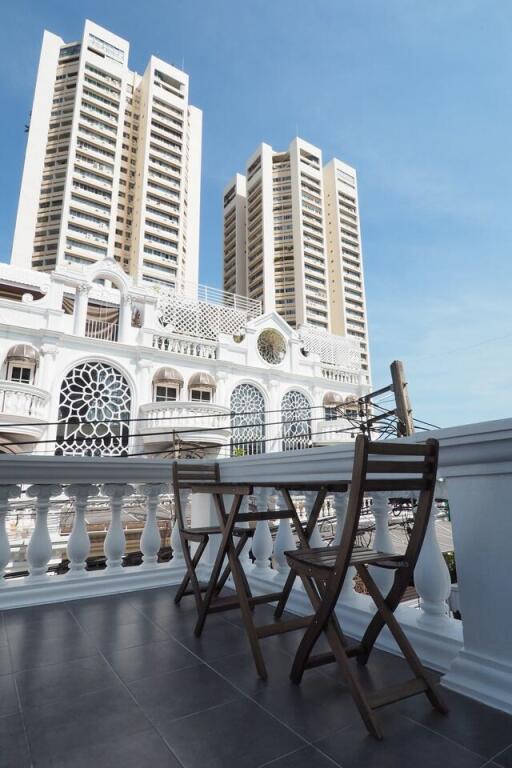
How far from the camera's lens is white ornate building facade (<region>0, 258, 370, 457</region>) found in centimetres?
1280

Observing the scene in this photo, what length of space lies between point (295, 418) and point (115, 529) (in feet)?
52.0

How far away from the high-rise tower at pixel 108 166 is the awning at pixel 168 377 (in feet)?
67.4

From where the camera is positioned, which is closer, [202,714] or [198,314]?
[202,714]

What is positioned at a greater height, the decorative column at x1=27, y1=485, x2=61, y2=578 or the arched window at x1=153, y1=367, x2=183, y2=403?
the arched window at x1=153, y1=367, x2=183, y2=403

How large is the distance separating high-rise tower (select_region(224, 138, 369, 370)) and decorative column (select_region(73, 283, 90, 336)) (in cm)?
3312

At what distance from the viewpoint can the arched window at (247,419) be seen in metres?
16.2

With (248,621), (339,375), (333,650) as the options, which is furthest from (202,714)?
(339,375)

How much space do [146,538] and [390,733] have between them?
220 cm

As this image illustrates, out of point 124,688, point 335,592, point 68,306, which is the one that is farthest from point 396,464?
point 68,306

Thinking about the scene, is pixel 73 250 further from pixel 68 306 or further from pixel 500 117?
pixel 500 117

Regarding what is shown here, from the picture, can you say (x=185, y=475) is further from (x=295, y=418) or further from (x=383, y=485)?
(x=295, y=418)

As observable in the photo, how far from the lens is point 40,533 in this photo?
2.44m

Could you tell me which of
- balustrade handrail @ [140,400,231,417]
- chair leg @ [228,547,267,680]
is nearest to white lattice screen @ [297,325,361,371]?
balustrade handrail @ [140,400,231,417]

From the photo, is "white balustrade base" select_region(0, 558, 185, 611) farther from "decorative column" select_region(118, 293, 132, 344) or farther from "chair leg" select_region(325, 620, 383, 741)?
"decorative column" select_region(118, 293, 132, 344)
